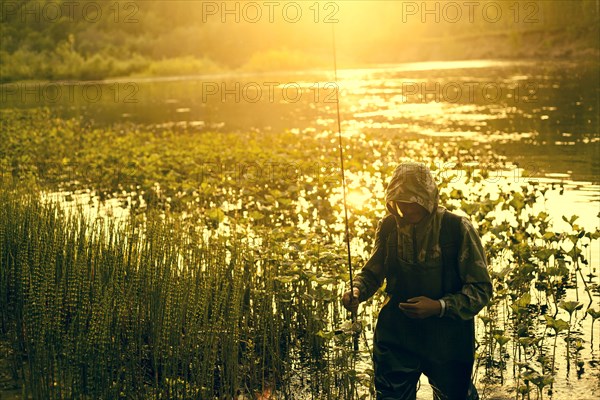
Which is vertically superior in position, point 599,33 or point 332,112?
point 599,33

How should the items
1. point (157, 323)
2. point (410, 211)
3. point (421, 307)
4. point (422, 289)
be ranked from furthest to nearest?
point (157, 323) < point (422, 289) < point (410, 211) < point (421, 307)

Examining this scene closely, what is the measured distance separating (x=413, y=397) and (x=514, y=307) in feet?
6.26

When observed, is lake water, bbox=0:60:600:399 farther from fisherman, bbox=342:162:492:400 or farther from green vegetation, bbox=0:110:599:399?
fisherman, bbox=342:162:492:400

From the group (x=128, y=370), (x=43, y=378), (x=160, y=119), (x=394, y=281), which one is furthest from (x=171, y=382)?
(x=160, y=119)

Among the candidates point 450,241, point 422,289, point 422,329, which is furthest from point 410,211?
point 422,329

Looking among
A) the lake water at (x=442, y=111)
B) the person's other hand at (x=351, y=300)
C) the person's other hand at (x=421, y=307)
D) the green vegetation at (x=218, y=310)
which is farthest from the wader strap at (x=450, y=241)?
the lake water at (x=442, y=111)

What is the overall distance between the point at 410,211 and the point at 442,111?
91.1 feet

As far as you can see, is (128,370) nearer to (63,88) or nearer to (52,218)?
(52,218)

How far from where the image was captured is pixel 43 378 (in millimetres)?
6082

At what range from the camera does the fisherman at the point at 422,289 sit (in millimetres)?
4992

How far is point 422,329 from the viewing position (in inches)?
205

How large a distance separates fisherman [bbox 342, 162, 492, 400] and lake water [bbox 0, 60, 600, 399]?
1.84m

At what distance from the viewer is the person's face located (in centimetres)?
503

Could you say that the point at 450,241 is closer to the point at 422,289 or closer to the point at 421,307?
the point at 422,289
